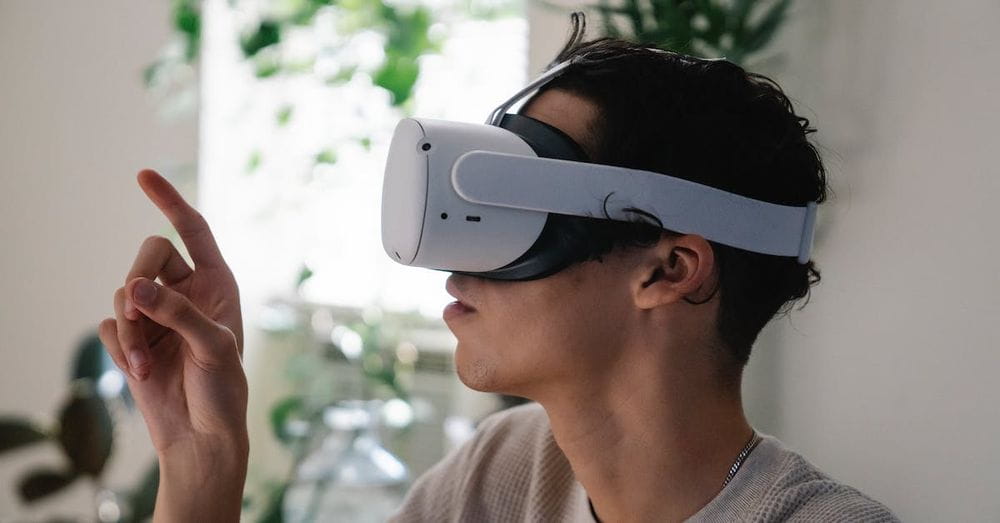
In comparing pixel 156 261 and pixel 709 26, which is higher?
pixel 709 26

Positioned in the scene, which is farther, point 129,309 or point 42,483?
point 42,483

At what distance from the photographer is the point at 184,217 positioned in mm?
1020

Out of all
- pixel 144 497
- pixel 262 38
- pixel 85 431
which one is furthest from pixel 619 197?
pixel 262 38

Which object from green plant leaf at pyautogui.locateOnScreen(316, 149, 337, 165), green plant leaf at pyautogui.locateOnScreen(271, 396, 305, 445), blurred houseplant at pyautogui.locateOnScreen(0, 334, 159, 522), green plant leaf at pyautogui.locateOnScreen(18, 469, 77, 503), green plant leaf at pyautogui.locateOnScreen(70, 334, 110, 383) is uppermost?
green plant leaf at pyautogui.locateOnScreen(316, 149, 337, 165)

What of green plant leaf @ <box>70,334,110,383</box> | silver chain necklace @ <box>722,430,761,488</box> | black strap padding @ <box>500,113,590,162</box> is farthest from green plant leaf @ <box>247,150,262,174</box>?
silver chain necklace @ <box>722,430,761,488</box>

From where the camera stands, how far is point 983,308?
1.17 metres

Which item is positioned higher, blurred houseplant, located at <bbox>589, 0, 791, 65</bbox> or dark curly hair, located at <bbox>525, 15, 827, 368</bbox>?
blurred houseplant, located at <bbox>589, 0, 791, 65</bbox>

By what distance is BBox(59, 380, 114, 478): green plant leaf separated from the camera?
1323 mm

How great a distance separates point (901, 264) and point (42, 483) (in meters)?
1.15

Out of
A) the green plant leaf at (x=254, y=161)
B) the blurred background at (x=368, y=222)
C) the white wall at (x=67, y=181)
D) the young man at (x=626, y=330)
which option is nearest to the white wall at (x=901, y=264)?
the blurred background at (x=368, y=222)

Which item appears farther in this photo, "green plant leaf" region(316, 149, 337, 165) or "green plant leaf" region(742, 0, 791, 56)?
"green plant leaf" region(316, 149, 337, 165)

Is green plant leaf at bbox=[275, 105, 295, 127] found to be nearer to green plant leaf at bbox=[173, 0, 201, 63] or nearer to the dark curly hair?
green plant leaf at bbox=[173, 0, 201, 63]

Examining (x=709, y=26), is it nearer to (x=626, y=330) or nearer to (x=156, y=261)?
(x=626, y=330)

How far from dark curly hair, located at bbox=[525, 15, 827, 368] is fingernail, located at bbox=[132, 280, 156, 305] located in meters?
0.41
